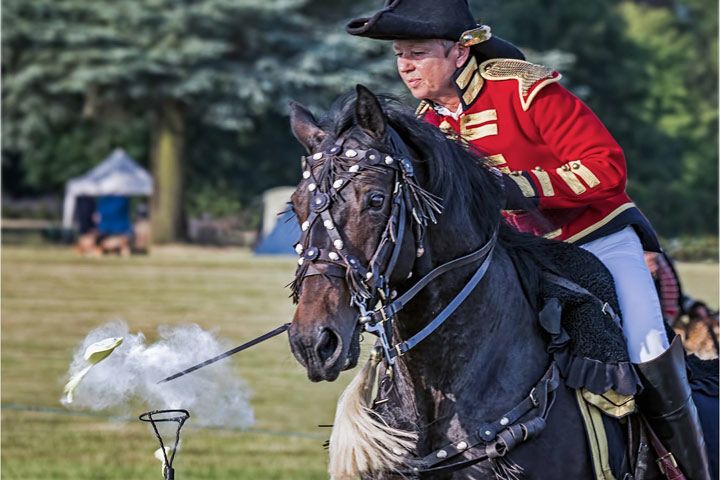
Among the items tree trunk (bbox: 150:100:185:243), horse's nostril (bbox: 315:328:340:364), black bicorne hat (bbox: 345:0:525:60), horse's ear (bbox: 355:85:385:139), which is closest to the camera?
horse's nostril (bbox: 315:328:340:364)

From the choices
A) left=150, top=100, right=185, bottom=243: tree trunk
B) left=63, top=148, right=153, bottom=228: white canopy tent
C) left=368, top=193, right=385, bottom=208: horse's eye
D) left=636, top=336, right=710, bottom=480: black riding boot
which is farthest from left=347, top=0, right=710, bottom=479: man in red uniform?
left=63, top=148, right=153, bottom=228: white canopy tent

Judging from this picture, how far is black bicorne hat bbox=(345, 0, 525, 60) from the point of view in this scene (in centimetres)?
425

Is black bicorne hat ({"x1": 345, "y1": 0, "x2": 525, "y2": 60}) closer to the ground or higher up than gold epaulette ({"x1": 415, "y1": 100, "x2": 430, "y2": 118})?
higher up

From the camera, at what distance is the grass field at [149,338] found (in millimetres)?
9969

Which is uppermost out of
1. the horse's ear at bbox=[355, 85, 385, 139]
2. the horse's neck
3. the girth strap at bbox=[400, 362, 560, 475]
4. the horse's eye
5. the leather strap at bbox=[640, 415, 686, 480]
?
the horse's ear at bbox=[355, 85, 385, 139]

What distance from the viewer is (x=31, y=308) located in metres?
21.5

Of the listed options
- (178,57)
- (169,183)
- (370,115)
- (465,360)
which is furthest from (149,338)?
(169,183)

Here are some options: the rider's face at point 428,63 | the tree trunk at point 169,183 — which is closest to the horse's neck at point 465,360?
the rider's face at point 428,63

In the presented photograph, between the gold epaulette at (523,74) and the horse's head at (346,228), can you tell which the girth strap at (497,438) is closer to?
the horse's head at (346,228)

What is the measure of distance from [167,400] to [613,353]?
1.49 metres

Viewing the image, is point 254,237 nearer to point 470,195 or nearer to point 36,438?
point 36,438

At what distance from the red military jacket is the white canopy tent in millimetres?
32672

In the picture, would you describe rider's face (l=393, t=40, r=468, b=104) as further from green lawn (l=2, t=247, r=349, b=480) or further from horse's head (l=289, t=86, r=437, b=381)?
green lawn (l=2, t=247, r=349, b=480)

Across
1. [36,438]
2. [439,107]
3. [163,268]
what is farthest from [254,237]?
[439,107]
